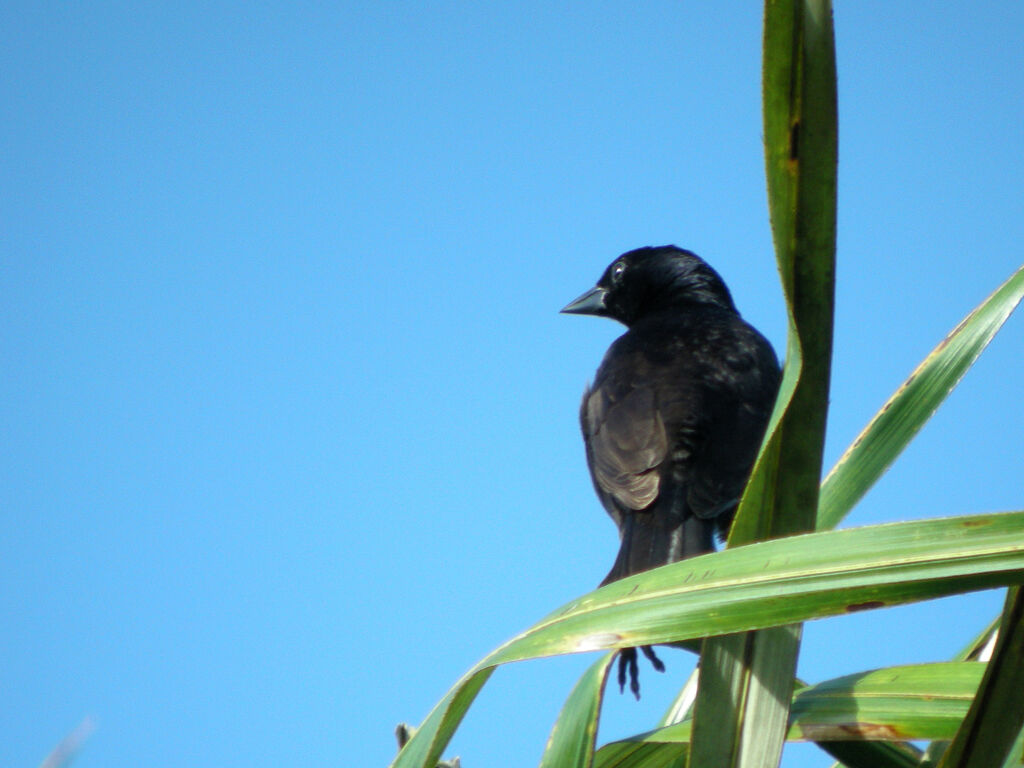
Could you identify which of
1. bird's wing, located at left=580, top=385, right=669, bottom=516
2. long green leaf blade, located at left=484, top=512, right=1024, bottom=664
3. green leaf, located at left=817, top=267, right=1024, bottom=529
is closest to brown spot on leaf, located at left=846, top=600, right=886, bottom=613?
long green leaf blade, located at left=484, top=512, right=1024, bottom=664

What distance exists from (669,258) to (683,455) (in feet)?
6.09

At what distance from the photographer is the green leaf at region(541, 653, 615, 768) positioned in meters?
1.26

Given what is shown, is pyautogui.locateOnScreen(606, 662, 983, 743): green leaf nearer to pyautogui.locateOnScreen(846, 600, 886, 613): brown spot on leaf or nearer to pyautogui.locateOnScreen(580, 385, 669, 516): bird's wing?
pyautogui.locateOnScreen(846, 600, 886, 613): brown spot on leaf

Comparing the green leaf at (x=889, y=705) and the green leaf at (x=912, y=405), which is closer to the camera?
the green leaf at (x=889, y=705)

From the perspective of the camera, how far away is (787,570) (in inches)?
40.7

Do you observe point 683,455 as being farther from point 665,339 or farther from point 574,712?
point 574,712

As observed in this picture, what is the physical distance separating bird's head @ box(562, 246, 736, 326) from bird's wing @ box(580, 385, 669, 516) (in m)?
1.24

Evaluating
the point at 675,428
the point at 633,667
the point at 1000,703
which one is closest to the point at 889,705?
the point at 1000,703

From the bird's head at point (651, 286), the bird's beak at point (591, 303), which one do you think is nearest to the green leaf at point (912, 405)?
the bird's head at point (651, 286)

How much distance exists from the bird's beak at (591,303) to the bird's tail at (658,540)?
2227mm

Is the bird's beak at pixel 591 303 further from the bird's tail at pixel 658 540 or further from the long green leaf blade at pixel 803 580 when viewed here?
the long green leaf blade at pixel 803 580

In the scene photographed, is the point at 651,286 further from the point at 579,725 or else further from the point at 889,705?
the point at 579,725

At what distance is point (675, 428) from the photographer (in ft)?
11.8

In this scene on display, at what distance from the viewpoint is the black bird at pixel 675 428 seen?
334 cm
